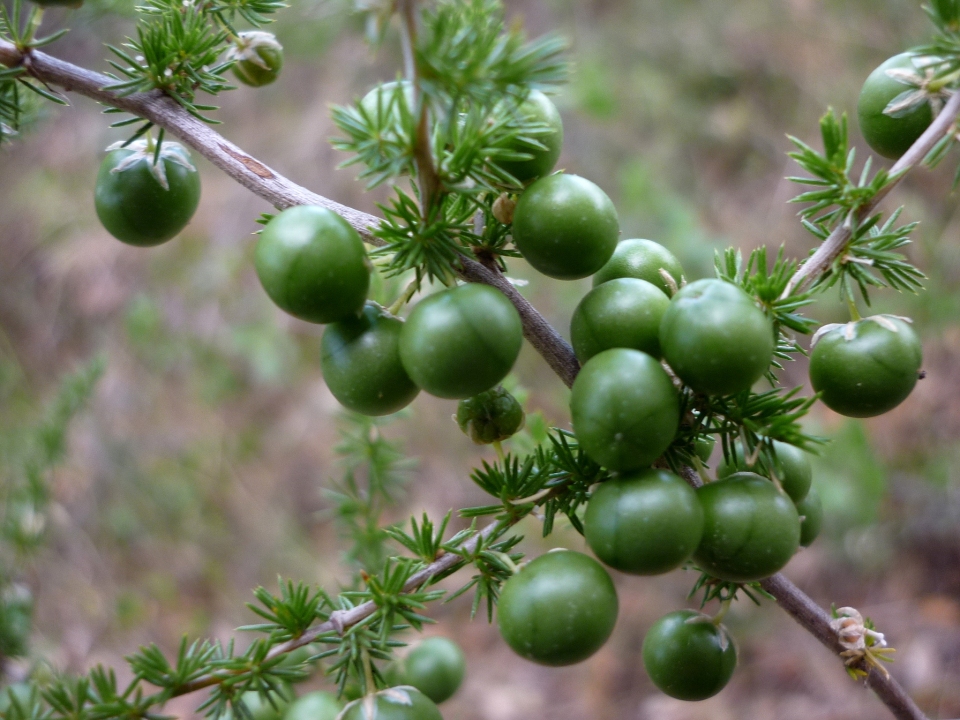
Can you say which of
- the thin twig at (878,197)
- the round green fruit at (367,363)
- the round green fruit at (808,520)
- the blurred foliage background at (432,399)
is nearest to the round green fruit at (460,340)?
the round green fruit at (367,363)

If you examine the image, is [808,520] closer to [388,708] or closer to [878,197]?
[878,197]

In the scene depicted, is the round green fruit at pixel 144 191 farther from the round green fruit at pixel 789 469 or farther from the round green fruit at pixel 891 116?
the round green fruit at pixel 891 116

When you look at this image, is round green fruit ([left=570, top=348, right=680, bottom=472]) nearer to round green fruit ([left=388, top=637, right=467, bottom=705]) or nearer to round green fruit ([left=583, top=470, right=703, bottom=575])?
round green fruit ([left=583, top=470, right=703, bottom=575])

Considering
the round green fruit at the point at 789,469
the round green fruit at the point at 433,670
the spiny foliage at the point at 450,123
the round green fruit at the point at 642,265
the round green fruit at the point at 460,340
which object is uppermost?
the spiny foliage at the point at 450,123

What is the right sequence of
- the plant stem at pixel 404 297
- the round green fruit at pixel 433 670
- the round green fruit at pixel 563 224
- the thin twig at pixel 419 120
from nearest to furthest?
the thin twig at pixel 419 120
the round green fruit at pixel 563 224
the plant stem at pixel 404 297
the round green fruit at pixel 433 670

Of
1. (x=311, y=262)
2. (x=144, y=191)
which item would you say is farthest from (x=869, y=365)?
(x=144, y=191)

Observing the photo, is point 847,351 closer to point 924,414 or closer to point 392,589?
point 392,589
